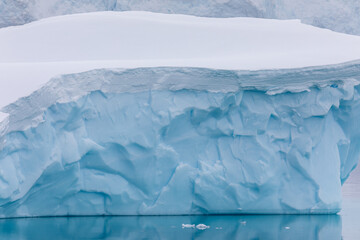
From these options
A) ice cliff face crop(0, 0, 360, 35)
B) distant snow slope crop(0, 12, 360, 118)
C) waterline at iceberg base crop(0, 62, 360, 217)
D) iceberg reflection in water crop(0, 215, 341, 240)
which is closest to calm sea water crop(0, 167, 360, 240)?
iceberg reflection in water crop(0, 215, 341, 240)

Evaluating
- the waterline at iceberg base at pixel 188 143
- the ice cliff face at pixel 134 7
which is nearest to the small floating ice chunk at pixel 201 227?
the waterline at iceberg base at pixel 188 143

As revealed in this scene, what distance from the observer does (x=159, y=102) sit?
27.1 ft

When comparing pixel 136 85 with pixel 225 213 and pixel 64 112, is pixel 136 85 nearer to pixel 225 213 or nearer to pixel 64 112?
pixel 64 112

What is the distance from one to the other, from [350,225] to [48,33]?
4688mm

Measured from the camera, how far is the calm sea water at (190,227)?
6.93 metres

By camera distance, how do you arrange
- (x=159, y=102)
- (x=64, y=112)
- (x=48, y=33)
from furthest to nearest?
(x=48, y=33) → (x=159, y=102) → (x=64, y=112)

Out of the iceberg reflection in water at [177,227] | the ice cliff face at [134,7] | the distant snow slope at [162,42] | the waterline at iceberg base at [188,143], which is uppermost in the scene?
the ice cliff face at [134,7]

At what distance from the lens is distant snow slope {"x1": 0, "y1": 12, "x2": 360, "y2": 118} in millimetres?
9109

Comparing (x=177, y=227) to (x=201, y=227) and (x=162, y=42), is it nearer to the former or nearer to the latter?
(x=201, y=227)

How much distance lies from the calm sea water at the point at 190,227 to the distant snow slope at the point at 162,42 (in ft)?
6.12

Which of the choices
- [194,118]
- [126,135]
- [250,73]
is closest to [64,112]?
[126,135]

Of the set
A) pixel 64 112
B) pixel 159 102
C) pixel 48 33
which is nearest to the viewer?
pixel 64 112

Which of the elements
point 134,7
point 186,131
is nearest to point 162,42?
point 186,131

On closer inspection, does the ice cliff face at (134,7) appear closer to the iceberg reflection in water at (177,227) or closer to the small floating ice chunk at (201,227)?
the iceberg reflection in water at (177,227)
